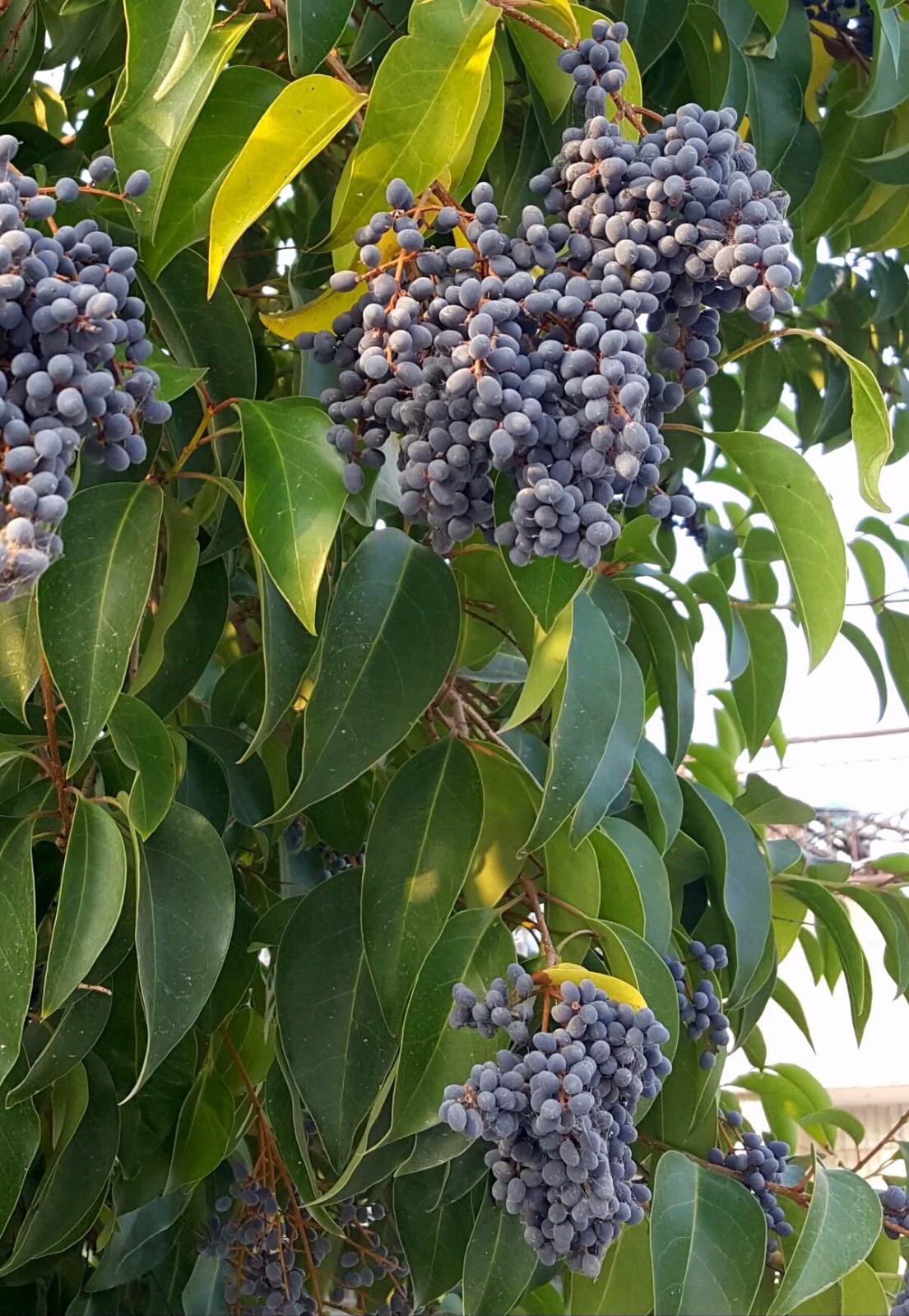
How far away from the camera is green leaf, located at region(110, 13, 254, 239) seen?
1.94 ft

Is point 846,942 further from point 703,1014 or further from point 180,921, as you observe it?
point 180,921

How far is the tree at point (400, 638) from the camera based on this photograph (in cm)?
55

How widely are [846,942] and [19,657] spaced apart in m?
0.77

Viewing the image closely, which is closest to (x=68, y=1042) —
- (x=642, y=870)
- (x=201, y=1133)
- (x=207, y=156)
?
(x=201, y=1133)

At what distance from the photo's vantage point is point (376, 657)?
0.69 m

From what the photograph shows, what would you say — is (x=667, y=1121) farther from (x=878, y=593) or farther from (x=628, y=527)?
(x=878, y=593)

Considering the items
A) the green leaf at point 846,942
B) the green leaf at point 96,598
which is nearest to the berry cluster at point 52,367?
the green leaf at point 96,598

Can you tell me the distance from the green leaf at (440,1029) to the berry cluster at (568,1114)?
0.12ft

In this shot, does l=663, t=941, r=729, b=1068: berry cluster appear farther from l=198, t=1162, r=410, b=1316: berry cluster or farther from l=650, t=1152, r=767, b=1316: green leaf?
l=198, t=1162, r=410, b=1316: berry cluster

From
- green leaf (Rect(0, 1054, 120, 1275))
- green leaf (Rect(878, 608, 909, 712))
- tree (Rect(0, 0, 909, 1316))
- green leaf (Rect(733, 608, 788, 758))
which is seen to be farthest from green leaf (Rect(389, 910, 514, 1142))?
green leaf (Rect(878, 608, 909, 712))

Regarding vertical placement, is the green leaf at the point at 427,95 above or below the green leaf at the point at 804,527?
above

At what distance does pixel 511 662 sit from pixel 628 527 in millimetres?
146

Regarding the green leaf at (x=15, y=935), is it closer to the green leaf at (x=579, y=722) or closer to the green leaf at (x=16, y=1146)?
the green leaf at (x=16, y=1146)

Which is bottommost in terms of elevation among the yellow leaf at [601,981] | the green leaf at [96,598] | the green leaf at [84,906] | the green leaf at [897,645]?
the green leaf at [897,645]
